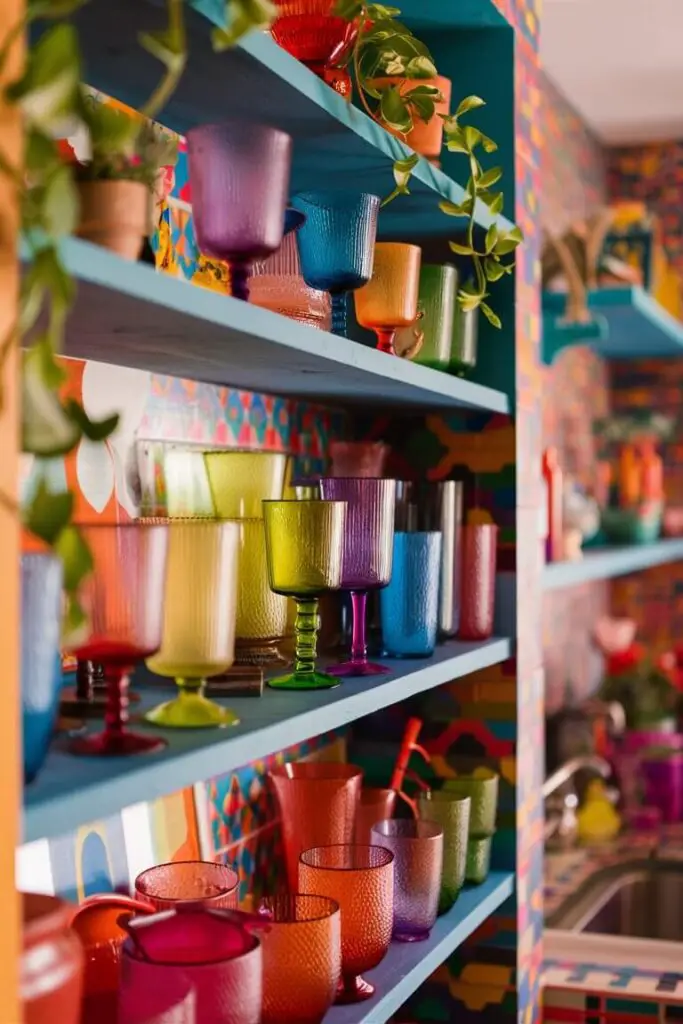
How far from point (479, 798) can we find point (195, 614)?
860 mm

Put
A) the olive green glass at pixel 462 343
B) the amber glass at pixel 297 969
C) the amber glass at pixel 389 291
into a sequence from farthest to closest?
the olive green glass at pixel 462 343
the amber glass at pixel 389 291
the amber glass at pixel 297 969

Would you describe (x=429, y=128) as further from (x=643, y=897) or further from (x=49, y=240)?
(x=643, y=897)

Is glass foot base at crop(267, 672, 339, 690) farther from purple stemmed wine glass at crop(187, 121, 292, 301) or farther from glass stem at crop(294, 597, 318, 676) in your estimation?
purple stemmed wine glass at crop(187, 121, 292, 301)

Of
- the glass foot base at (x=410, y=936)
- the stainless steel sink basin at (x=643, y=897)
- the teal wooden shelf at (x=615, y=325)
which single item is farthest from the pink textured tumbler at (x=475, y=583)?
the teal wooden shelf at (x=615, y=325)

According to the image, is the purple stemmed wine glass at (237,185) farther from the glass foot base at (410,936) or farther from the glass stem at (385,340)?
the glass foot base at (410,936)

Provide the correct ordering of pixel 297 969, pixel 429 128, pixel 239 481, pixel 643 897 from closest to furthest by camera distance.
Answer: pixel 297 969 < pixel 239 481 < pixel 429 128 < pixel 643 897

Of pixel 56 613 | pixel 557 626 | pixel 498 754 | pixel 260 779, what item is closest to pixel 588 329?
Result: pixel 557 626

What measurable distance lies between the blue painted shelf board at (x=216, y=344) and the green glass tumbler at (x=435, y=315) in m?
0.06

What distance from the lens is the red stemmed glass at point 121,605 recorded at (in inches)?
40.1

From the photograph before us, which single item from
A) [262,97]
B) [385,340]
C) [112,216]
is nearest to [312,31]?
[262,97]

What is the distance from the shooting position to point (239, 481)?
1.54 m

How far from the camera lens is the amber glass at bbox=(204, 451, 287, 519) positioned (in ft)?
5.04

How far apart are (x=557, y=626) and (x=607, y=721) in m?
0.31

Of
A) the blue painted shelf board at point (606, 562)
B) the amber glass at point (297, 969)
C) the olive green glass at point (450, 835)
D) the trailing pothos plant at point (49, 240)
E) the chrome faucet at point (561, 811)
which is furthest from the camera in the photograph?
the chrome faucet at point (561, 811)
